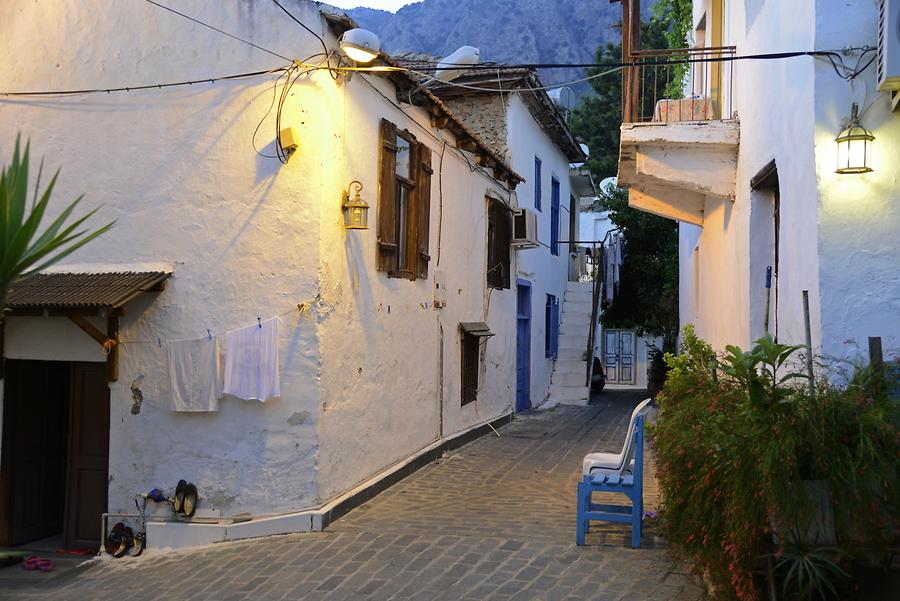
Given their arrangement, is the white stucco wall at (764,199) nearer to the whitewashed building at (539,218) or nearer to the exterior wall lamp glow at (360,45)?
the exterior wall lamp glow at (360,45)

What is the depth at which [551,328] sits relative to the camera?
1880 centimetres

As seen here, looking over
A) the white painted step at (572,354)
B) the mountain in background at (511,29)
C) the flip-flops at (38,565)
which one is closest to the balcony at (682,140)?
the flip-flops at (38,565)

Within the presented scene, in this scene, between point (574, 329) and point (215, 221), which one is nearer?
point (215, 221)

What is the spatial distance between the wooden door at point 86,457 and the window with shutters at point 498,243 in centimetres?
669

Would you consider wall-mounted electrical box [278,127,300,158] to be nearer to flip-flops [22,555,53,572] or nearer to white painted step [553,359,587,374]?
flip-flops [22,555,53,572]

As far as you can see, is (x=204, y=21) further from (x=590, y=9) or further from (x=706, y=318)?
(x=590, y=9)

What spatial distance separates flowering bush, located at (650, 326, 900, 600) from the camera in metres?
4.18

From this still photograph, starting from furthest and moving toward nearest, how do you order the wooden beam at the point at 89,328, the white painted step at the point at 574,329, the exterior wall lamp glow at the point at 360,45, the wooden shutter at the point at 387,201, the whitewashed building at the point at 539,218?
the white painted step at the point at 574,329
the whitewashed building at the point at 539,218
the wooden shutter at the point at 387,201
the wooden beam at the point at 89,328
the exterior wall lamp glow at the point at 360,45

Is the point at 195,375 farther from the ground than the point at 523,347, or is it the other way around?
the point at 523,347

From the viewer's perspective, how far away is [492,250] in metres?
13.6

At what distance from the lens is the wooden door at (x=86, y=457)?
834cm

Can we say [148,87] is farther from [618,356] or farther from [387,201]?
[618,356]

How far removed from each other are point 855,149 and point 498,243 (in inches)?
350

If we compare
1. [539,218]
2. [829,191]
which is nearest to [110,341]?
[829,191]
